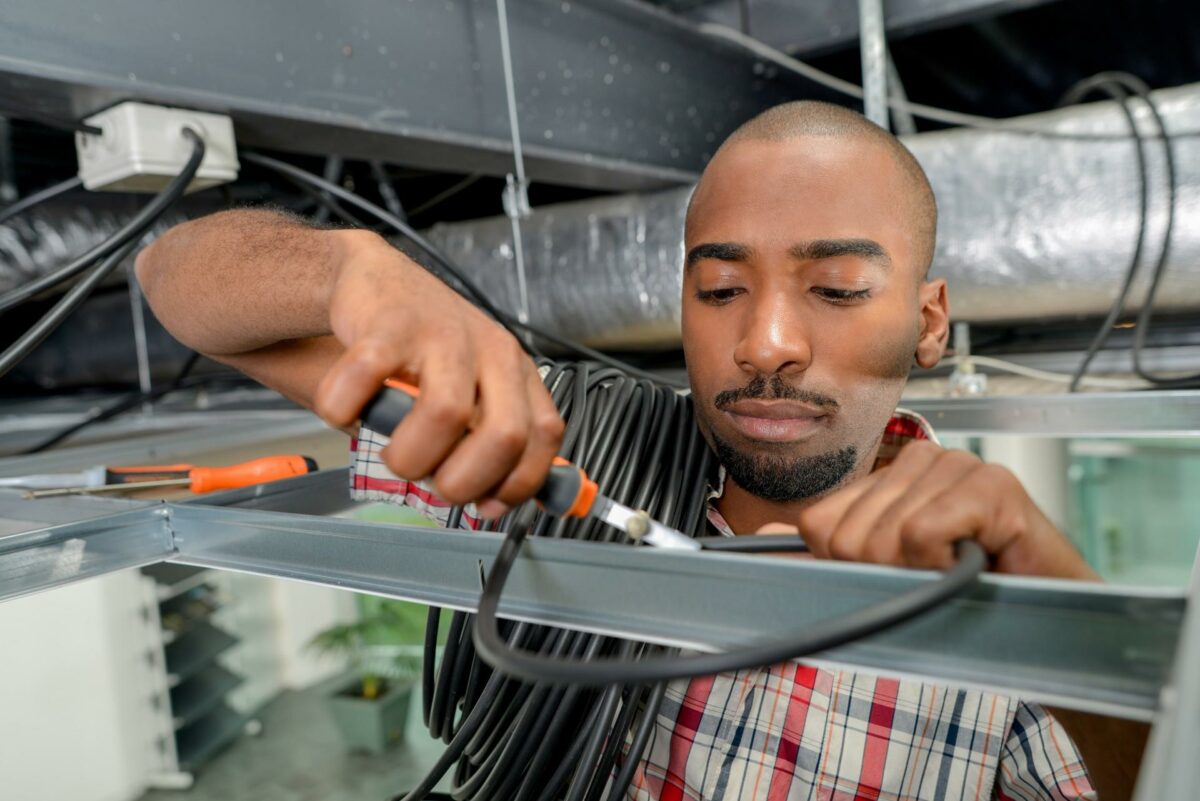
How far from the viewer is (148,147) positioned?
76 cm

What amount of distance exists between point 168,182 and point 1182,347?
1.38 m

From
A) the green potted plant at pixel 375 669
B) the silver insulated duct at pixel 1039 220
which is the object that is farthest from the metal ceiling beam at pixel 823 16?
the green potted plant at pixel 375 669

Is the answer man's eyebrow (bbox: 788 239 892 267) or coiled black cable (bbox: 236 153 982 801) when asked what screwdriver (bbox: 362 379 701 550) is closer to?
coiled black cable (bbox: 236 153 982 801)

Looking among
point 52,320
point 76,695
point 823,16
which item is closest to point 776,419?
point 52,320

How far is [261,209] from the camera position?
31.4 inches

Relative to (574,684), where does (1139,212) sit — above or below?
above

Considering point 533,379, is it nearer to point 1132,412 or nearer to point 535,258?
point 1132,412

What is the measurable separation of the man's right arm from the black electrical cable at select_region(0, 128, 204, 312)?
12cm

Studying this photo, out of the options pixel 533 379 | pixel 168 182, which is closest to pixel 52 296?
pixel 168 182

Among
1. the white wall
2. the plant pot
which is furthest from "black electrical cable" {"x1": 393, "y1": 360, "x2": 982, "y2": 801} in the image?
the plant pot

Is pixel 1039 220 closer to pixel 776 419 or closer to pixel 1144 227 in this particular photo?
pixel 1144 227

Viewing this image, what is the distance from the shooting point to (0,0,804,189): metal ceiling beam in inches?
27.5

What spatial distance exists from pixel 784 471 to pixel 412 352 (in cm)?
47

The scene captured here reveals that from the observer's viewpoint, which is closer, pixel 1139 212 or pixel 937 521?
pixel 937 521
